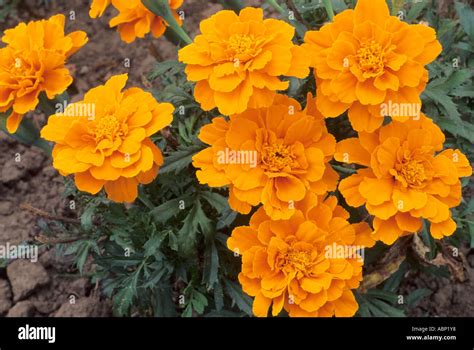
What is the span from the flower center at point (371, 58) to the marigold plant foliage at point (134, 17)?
0.68 m

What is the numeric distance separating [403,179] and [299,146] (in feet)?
0.84

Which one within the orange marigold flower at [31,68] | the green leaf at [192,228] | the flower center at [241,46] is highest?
the flower center at [241,46]

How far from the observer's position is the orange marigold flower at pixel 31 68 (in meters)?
1.69

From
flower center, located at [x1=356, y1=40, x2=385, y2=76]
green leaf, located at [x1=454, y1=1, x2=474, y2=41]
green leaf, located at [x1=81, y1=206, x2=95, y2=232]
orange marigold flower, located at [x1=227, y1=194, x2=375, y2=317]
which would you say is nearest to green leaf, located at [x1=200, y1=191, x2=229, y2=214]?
orange marigold flower, located at [x1=227, y1=194, x2=375, y2=317]

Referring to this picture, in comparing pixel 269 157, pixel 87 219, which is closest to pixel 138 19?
pixel 87 219

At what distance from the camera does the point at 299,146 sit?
1479mm

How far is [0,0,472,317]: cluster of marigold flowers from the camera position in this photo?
4.71 ft

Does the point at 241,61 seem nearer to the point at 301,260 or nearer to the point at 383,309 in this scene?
the point at 301,260

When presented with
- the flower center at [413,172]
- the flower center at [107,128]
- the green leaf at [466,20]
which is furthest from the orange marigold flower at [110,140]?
the green leaf at [466,20]

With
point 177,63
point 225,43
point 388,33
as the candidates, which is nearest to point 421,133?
point 388,33

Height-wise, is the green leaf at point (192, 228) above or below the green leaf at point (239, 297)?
above

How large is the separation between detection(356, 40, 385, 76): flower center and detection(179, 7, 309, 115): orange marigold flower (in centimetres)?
13

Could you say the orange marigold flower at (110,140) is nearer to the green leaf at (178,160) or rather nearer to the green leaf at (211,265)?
the green leaf at (178,160)
